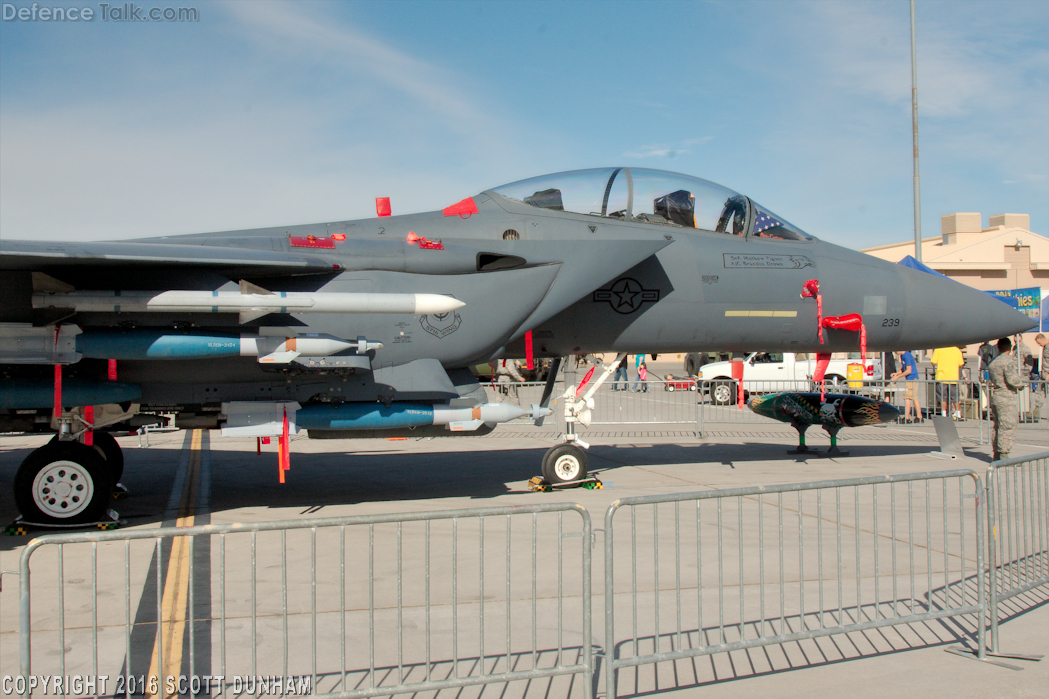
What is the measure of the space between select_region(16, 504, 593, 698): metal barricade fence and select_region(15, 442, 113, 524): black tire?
450 millimetres

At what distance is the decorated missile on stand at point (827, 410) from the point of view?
39.1ft

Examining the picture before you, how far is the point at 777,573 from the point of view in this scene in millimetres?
5875

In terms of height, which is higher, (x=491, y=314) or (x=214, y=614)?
(x=491, y=314)

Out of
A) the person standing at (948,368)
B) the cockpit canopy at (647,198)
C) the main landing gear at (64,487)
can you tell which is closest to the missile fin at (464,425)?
the cockpit canopy at (647,198)

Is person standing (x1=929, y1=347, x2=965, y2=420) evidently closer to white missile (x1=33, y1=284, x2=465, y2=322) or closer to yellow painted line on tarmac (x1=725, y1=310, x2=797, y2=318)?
yellow painted line on tarmac (x1=725, y1=310, x2=797, y2=318)

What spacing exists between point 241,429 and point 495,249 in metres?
3.24

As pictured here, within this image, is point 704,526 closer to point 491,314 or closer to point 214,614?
point 491,314

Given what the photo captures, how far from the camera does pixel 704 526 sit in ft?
24.4

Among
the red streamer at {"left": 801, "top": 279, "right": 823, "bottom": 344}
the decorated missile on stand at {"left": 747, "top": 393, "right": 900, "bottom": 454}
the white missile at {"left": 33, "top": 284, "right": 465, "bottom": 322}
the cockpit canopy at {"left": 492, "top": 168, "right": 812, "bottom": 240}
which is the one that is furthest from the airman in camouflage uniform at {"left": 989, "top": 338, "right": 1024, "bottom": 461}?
the white missile at {"left": 33, "top": 284, "right": 465, "bottom": 322}

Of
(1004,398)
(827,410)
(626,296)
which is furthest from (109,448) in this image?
(1004,398)

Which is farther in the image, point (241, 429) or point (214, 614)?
point (241, 429)

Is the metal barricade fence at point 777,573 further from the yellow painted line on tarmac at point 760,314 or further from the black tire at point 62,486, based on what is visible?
the black tire at point 62,486

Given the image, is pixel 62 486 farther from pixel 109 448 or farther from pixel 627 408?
pixel 627 408

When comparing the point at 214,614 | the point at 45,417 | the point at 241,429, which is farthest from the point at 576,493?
the point at 45,417
